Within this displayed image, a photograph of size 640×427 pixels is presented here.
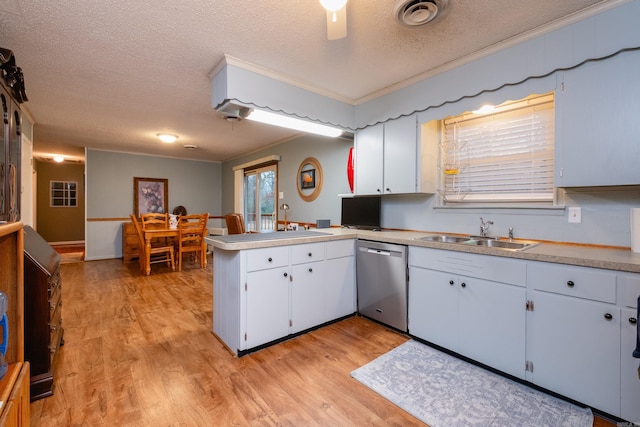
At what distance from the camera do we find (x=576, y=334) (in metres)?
1.58

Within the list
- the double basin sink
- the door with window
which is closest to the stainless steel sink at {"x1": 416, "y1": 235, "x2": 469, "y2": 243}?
the double basin sink

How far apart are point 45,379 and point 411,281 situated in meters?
2.52

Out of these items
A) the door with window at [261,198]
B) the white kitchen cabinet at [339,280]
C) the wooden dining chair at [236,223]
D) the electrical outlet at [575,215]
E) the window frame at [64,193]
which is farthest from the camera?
the window frame at [64,193]

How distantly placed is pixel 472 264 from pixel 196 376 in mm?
2030

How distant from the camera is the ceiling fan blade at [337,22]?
4.56 ft

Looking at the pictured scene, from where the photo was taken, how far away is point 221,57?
2.29 m

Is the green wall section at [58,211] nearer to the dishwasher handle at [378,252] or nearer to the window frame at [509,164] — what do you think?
the dishwasher handle at [378,252]

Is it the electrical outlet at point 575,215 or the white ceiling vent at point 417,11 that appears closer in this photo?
the white ceiling vent at point 417,11

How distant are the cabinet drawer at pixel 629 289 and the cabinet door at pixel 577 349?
6cm

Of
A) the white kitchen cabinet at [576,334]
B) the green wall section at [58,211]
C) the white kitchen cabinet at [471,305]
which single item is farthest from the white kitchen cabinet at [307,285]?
the green wall section at [58,211]

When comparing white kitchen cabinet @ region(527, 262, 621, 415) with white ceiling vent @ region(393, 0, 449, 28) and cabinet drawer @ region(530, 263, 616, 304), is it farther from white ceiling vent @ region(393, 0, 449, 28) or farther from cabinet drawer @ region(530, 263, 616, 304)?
white ceiling vent @ region(393, 0, 449, 28)

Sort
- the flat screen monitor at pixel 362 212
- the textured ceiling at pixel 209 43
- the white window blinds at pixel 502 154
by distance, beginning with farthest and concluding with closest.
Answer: the flat screen monitor at pixel 362 212
the white window blinds at pixel 502 154
the textured ceiling at pixel 209 43

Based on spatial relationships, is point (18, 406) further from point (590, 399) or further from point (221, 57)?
point (590, 399)

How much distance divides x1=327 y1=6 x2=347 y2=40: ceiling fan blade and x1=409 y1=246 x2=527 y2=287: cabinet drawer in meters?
1.63
